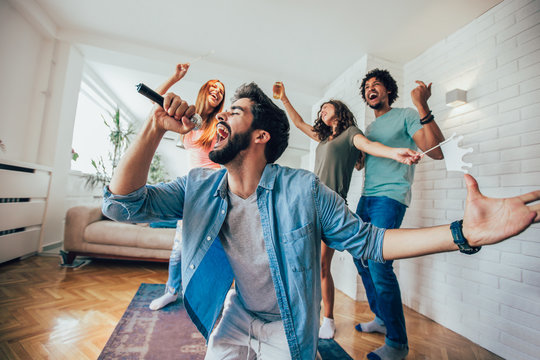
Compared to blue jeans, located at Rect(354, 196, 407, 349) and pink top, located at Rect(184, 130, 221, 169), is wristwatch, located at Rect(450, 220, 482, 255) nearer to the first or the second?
blue jeans, located at Rect(354, 196, 407, 349)

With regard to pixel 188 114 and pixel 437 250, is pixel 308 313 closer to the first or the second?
pixel 437 250

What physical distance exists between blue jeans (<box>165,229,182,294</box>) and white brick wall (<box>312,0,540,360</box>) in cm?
176

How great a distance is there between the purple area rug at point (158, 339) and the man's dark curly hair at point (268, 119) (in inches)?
49.3

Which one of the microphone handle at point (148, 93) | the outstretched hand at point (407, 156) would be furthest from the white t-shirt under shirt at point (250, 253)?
the outstretched hand at point (407, 156)

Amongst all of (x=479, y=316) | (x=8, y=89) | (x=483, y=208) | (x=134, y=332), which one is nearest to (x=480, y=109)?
(x=479, y=316)

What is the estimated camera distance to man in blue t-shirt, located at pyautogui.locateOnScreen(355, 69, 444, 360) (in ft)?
4.95

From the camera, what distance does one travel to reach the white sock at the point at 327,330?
1767mm

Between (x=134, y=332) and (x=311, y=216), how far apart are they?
148cm

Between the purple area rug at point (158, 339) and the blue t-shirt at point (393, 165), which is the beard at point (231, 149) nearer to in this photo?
the blue t-shirt at point (393, 165)

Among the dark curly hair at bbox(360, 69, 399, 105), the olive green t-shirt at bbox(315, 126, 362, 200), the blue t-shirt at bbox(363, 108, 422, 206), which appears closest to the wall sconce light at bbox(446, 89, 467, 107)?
the dark curly hair at bbox(360, 69, 399, 105)

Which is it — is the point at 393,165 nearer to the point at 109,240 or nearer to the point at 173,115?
the point at 173,115

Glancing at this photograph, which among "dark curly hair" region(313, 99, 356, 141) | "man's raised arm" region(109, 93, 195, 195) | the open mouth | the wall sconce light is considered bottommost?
"man's raised arm" region(109, 93, 195, 195)

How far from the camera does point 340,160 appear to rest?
1789 mm

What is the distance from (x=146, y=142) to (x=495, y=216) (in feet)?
3.19
